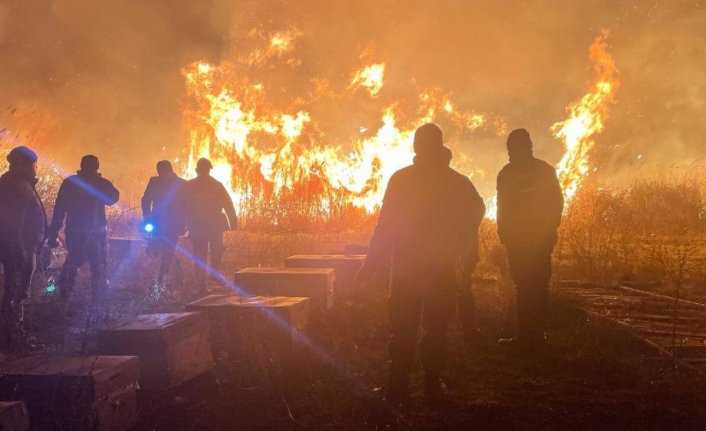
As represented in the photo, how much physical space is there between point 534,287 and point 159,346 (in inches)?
155

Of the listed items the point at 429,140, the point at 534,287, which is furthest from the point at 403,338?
the point at 534,287

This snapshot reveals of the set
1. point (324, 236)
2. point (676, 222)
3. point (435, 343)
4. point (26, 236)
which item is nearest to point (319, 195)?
point (324, 236)

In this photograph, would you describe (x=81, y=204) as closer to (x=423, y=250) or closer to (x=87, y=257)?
(x=87, y=257)

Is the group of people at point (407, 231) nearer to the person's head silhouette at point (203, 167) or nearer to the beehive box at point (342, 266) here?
the person's head silhouette at point (203, 167)

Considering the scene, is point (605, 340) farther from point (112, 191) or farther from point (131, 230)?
point (131, 230)

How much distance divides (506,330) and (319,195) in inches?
520

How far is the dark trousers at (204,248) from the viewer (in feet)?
29.2

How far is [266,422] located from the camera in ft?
12.9

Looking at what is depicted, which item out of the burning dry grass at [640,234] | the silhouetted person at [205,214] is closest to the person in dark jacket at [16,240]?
the silhouetted person at [205,214]

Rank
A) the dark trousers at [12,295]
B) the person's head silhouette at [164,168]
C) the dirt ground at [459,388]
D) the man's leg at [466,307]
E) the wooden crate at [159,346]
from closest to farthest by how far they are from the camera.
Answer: the dirt ground at [459,388], the wooden crate at [159,346], the dark trousers at [12,295], the man's leg at [466,307], the person's head silhouette at [164,168]

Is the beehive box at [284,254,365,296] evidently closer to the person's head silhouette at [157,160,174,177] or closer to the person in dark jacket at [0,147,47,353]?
the person's head silhouette at [157,160,174,177]

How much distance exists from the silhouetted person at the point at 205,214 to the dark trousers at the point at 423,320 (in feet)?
17.7

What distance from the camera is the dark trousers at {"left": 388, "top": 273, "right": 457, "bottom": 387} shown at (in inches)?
168

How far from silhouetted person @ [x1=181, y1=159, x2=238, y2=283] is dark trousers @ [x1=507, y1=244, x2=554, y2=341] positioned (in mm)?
5342
